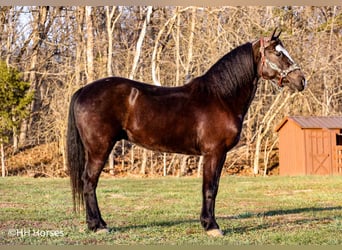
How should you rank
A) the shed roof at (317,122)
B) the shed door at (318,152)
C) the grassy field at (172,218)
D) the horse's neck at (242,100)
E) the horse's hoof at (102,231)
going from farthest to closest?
the shed roof at (317,122) < the shed door at (318,152) < the horse's neck at (242,100) < the horse's hoof at (102,231) < the grassy field at (172,218)

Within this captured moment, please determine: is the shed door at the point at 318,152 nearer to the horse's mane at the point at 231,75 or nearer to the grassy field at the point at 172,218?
the grassy field at the point at 172,218

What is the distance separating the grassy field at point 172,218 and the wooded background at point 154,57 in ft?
28.7

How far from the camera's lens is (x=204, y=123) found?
19.4 ft

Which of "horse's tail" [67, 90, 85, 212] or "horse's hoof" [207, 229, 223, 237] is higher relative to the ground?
"horse's tail" [67, 90, 85, 212]

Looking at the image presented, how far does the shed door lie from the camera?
18969mm

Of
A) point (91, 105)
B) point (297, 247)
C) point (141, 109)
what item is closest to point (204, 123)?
point (141, 109)

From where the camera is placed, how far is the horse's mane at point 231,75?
6.03 m

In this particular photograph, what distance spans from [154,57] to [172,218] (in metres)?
12.1

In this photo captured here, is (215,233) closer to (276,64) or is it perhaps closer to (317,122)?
(276,64)

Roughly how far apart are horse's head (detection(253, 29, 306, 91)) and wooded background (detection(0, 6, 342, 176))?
1245 cm

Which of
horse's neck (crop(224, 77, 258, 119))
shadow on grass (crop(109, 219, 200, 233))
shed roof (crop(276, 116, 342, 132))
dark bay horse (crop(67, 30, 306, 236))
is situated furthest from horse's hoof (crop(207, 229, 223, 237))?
shed roof (crop(276, 116, 342, 132))

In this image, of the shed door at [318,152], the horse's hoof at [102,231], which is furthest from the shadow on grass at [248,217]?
the shed door at [318,152]

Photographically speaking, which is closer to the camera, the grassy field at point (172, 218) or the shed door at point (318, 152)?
the grassy field at point (172, 218)

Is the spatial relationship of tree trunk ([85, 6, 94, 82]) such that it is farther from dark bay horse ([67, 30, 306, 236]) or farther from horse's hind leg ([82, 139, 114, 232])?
horse's hind leg ([82, 139, 114, 232])
